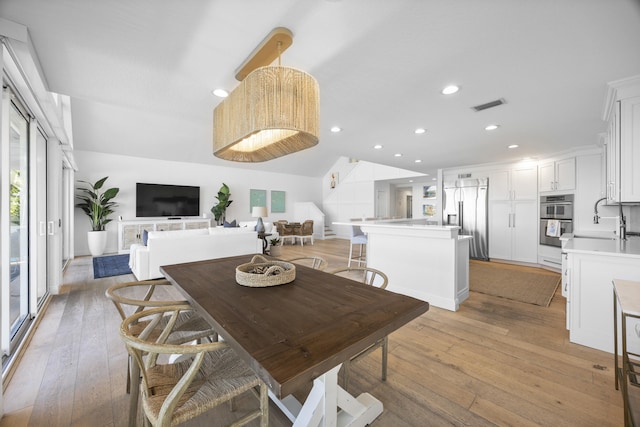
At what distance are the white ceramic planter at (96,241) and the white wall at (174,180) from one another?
1.31 ft

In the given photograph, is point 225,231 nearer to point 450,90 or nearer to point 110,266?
point 110,266

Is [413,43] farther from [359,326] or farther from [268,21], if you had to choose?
[359,326]

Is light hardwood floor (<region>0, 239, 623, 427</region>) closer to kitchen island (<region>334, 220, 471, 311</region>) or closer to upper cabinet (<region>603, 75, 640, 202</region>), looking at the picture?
kitchen island (<region>334, 220, 471, 311</region>)

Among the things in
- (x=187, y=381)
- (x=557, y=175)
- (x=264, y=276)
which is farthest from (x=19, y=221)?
(x=557, y=175)

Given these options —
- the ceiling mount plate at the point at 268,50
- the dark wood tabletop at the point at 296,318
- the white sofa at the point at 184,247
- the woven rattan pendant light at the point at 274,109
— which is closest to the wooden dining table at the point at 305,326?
the dark wood tabletop at the point at 296,318

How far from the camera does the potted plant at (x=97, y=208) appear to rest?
224 inches

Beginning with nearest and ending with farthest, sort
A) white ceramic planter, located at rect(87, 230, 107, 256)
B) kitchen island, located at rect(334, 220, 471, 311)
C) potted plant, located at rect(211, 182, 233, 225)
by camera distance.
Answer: kitchen island, located at rect(334, 220, 471, 311) → white ceramic planter, located at rect(87, 230, 107, 256) → potted plant, located at rect(211, 182, 233, 225)

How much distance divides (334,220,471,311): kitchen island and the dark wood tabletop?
1.77 m

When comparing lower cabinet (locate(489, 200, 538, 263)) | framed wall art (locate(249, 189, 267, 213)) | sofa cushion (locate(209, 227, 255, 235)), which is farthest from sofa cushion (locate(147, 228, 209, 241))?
lower cabinet (locate(489, 200, 538, 263))

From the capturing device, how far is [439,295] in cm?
294

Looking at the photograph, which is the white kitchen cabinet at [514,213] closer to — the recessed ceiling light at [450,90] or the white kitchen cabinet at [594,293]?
the white kitchen cabinet at [594,293]

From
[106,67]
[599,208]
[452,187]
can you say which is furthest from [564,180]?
[106,67]

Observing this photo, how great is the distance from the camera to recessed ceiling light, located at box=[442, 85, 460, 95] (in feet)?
7.54

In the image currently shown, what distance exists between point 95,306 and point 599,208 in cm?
695
